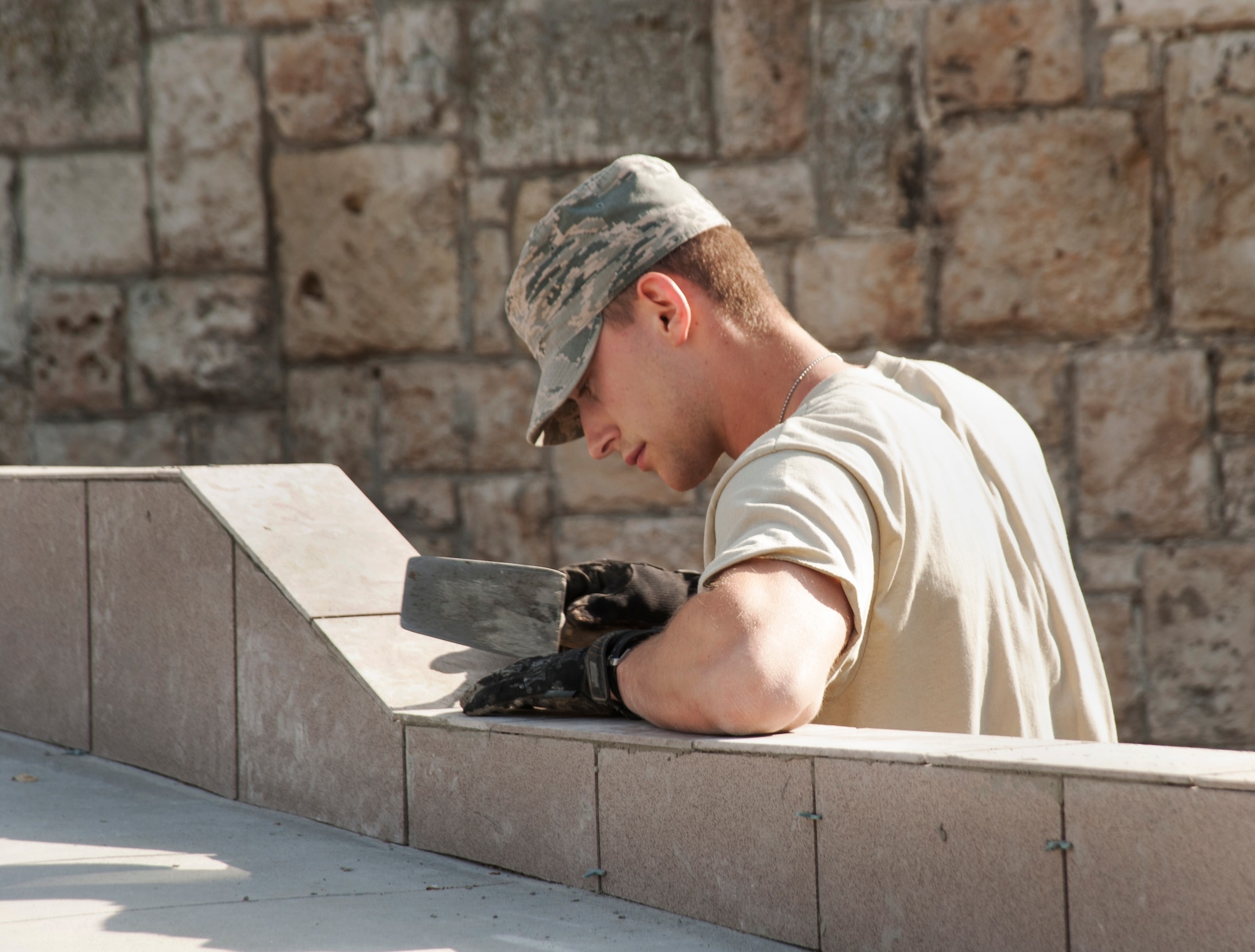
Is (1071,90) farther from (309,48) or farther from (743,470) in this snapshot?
(743,470)

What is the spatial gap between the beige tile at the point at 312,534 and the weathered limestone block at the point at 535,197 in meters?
1.62

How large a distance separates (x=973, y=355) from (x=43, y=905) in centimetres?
322

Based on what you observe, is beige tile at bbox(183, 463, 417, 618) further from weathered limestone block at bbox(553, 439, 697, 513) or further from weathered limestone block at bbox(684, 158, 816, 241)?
weathered limestone block at bbox(684, 158, 816, 241)

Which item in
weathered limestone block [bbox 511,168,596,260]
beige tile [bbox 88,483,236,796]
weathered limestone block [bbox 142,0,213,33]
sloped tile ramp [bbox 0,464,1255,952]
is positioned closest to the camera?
sloped tile ramp [bbox 0,464,1255,952]

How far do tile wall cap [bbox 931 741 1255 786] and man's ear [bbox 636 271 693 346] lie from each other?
94cm

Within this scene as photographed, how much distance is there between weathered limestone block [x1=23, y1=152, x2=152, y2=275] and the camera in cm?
471

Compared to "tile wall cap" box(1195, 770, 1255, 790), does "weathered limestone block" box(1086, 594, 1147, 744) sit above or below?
below

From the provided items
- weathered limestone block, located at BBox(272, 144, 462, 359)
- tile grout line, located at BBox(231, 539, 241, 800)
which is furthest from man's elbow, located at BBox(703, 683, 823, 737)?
weathered limestone block, located at BBox(272, 144, 462, 359)

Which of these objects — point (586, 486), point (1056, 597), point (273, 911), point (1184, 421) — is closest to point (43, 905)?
point (273, 911)

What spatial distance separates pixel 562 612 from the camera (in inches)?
95.0

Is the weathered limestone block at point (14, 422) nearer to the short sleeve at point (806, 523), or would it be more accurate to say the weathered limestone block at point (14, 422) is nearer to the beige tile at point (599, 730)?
the beige tile at point (599, 730)

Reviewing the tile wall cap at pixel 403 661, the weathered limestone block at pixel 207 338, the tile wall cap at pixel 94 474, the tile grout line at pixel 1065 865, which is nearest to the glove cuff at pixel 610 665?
the tile wall cap at pixel 403 661

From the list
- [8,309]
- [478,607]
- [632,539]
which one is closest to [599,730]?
[478,607]

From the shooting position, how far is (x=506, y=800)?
2158 mm
